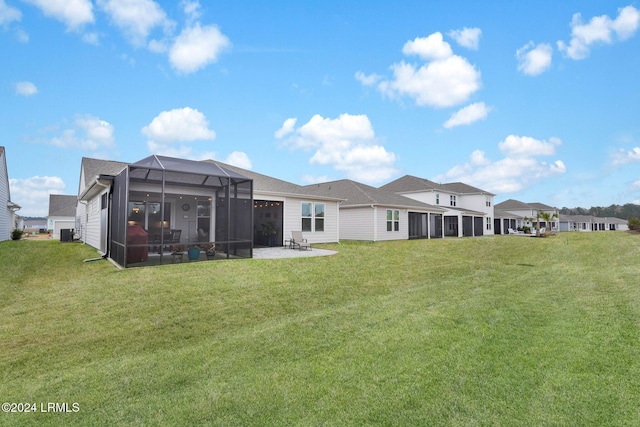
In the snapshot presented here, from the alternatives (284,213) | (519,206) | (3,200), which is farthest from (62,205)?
(519,206)

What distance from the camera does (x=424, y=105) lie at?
2058 centimetres

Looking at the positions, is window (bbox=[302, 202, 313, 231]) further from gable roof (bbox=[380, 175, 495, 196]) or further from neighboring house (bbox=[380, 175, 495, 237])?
gable roof (bbox=[380, 175, 495, 196])

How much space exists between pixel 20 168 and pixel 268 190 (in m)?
20.8

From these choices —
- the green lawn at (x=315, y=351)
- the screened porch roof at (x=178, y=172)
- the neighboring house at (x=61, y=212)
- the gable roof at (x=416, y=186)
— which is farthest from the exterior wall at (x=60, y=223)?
the gable roof at (x=416, y=186)

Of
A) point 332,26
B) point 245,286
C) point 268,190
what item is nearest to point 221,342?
point 245,286

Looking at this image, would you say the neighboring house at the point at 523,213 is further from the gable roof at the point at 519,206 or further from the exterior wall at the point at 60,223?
the exterior wall at the point at 60,223

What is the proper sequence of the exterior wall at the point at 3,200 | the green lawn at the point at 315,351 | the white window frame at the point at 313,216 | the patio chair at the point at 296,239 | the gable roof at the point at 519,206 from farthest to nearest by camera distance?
the gable roof at the point at 519,206 < the exterior wall at the point at 3,200 < the white window frame at the point at 313,216 < the patio chair at the point at 296,239 < the green lawn at the point at 315,351

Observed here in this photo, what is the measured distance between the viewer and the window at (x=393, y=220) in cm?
2191

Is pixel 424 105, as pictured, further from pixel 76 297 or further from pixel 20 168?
pixel 20 168

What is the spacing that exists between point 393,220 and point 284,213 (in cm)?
972

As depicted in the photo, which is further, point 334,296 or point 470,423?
point 334,296

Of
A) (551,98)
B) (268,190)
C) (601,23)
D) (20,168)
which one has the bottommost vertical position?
(268,190)

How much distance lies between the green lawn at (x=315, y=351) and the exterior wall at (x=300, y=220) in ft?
25.8

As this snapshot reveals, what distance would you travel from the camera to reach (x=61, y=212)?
1303 inches
